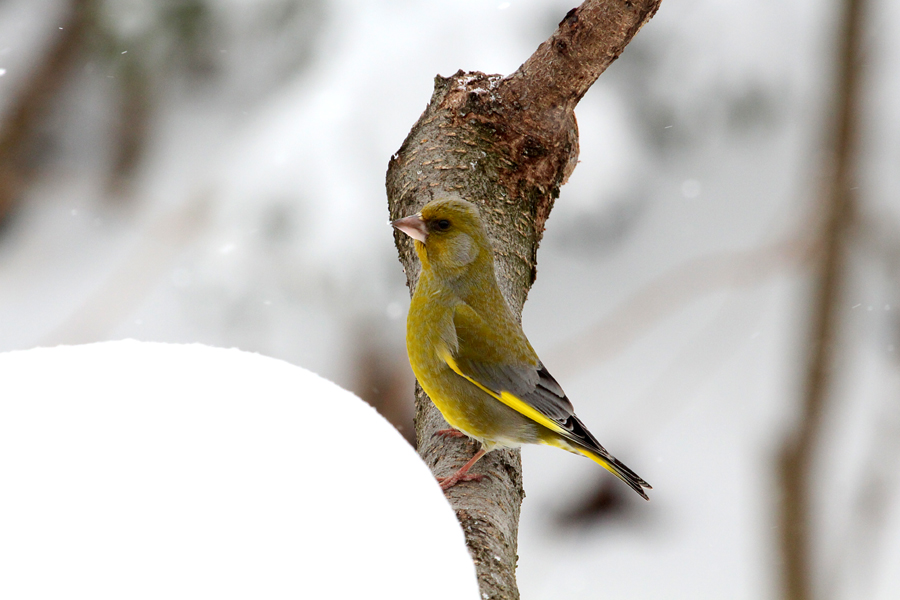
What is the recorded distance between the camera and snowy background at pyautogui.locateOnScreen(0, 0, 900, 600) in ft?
9.72

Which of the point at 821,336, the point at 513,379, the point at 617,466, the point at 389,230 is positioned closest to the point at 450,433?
the point at 513,379

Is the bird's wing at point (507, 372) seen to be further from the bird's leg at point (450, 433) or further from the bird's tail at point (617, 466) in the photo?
the bird's leg at point (450, 433)

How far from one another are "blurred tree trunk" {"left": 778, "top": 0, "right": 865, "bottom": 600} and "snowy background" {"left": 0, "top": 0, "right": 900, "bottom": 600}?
136 centimetres

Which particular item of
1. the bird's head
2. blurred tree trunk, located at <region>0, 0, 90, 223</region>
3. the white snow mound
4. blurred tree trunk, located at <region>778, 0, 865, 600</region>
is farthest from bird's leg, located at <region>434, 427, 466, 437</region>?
blurred tree trunk, located at <region>0, 0, 90, 223</region>

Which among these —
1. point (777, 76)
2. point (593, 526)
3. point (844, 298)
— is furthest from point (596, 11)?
point (593, 526)

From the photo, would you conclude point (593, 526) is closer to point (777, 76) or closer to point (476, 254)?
point (476, 254)

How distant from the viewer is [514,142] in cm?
208

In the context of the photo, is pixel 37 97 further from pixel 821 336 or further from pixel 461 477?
pixel 821 336

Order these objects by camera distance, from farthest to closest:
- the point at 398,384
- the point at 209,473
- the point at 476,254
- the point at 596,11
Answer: the point at 398,384 → the point at 596,11 → the point at 476,254 → the point at 209,473

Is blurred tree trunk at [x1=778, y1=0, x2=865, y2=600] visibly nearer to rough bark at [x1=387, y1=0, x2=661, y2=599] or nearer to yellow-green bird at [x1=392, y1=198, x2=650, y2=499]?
yellow-green bird at [x1=392, y1=198, x2=650, y2=499]

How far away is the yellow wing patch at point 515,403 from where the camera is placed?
1581 millimetres

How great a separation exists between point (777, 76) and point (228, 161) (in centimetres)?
248

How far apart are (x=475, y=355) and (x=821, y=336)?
26.3 inches

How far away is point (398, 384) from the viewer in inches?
115
